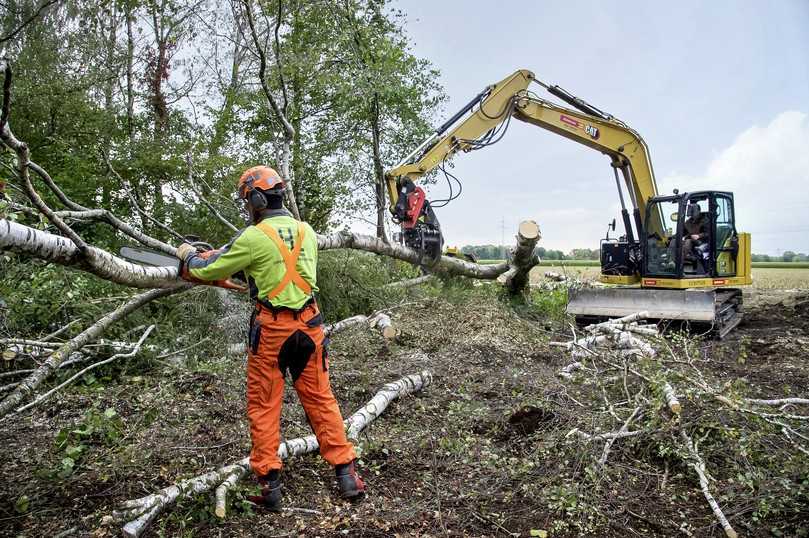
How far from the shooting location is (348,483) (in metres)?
3.39

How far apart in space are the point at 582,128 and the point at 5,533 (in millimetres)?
8751

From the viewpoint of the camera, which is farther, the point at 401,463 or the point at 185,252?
the point at 401,463

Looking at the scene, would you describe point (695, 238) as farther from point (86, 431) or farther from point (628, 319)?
point (86, 431)

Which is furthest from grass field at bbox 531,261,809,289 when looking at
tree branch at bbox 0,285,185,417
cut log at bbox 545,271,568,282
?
tree branch at bbox 0,285,185,417

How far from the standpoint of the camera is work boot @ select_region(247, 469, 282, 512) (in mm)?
3289

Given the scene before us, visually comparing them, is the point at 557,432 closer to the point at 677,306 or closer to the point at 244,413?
the point at 244,413

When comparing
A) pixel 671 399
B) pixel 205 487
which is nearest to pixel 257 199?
pixel 205 487

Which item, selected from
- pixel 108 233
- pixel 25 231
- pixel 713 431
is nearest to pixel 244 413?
pixel 25 231

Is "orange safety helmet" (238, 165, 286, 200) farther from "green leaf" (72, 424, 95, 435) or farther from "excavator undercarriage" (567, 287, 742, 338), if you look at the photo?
"excavator undercarriage" (567, 287, 742, 338)

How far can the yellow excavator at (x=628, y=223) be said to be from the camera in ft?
26.4

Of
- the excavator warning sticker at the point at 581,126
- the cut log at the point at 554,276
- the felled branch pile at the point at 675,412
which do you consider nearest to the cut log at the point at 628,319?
the felled branch pile at the point at 675,412

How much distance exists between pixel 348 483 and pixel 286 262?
1.30 m

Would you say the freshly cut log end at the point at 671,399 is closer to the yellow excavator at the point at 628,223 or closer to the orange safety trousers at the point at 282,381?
the orange safety trousers at the point at 282,381

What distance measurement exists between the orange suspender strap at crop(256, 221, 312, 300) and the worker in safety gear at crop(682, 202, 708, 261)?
722cm
